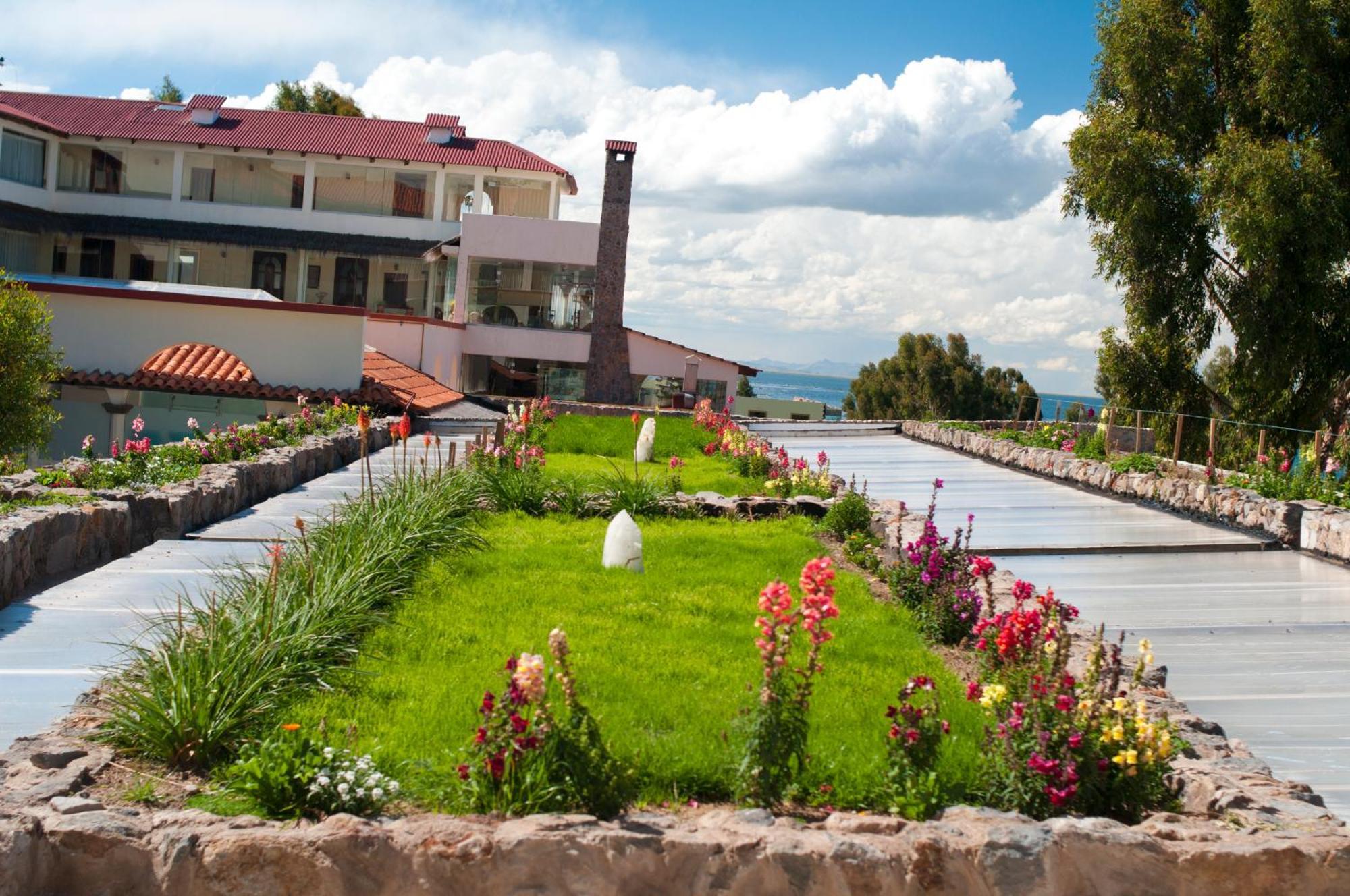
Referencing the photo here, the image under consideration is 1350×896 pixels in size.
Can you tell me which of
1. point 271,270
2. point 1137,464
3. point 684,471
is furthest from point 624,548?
point 271,270

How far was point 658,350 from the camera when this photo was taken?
40250mm

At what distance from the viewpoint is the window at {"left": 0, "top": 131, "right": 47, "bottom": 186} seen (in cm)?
4197

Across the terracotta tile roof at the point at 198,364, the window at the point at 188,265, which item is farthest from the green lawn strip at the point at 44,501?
the window at the point at 188,265

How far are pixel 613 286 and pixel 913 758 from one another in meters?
35.2

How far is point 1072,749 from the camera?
550 centimetres

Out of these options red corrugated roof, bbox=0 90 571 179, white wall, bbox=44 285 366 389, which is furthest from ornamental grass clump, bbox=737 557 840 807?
red corrugated roof, bbox=0 90 571 179

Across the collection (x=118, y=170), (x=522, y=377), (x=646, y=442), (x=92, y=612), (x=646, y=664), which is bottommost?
(x=92, y=612)

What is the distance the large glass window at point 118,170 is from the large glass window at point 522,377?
14.1 m

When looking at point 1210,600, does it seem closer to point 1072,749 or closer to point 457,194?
point 1072,749

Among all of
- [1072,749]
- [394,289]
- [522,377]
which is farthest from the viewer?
[394,289]

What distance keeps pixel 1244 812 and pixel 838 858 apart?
69.9 inches

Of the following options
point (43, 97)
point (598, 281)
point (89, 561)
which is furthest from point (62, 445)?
point (43, 97)

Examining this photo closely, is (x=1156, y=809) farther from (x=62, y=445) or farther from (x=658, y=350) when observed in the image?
(x=658, y=350)

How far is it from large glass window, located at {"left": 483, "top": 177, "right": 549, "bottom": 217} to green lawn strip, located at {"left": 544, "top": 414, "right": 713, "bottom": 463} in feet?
61.2
